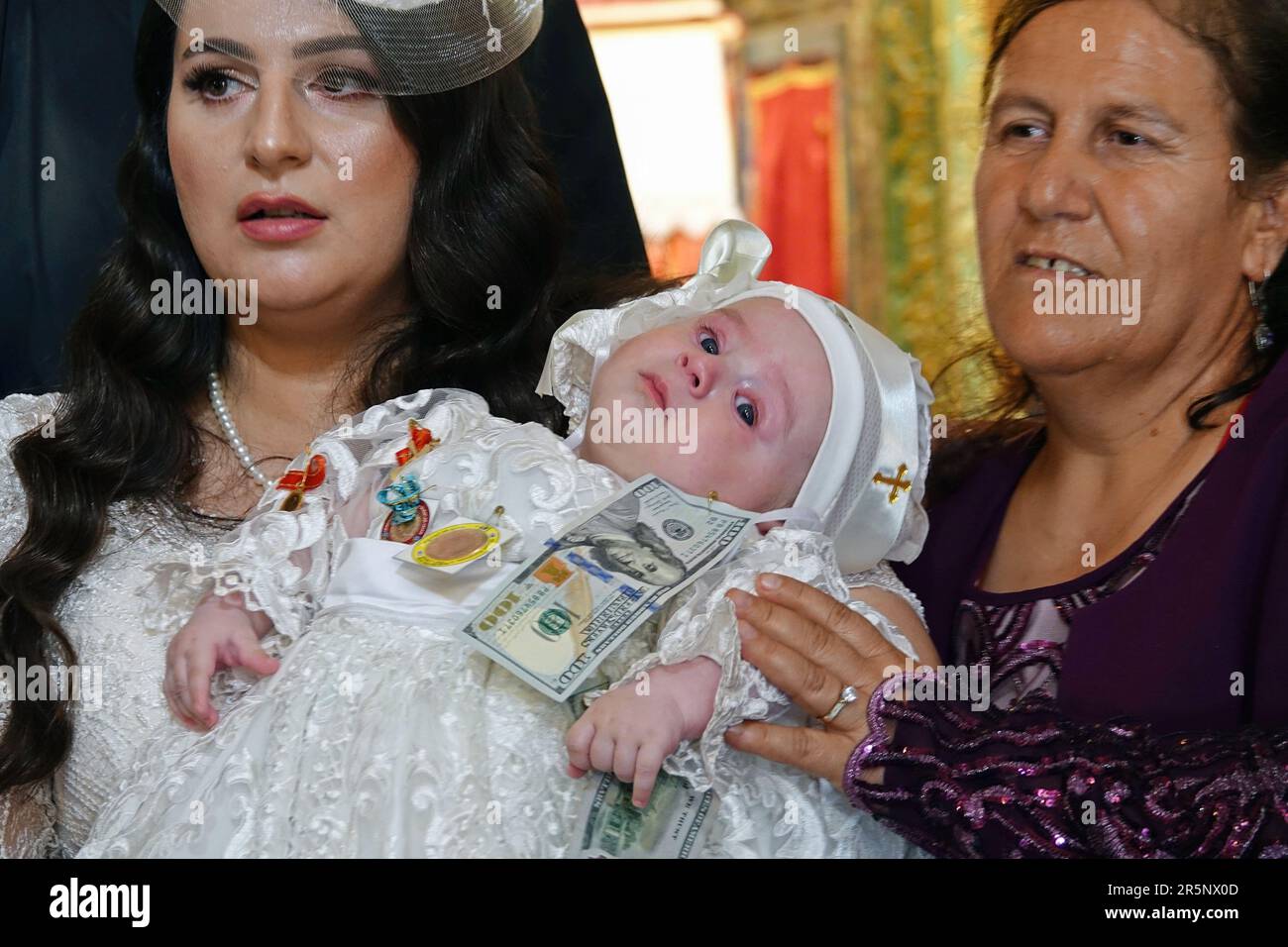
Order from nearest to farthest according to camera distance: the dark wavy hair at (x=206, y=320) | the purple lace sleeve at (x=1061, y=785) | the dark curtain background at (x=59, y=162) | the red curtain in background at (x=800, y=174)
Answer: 1. the purple lace sleeve at (x=1061, y=785)
2. the dark wavy hair at (x=206, y=320)
3. the dark curtain background at (x=59, y=162)
4. the red curtain in background at (x=800, y=174)

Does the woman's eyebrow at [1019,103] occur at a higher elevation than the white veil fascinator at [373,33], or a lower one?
lower

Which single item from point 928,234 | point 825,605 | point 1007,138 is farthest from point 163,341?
point 928,234

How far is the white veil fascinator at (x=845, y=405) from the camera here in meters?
2.21

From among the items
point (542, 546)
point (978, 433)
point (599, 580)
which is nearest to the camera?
point (599, 580)

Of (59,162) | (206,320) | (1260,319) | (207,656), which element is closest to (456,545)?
(207,656)

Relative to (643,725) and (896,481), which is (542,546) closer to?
(643,725)

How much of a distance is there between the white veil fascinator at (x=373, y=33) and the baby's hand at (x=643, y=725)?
98 cm

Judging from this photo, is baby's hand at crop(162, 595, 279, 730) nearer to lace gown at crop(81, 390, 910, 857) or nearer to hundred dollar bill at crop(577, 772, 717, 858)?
lace gown at crop(81, 390, 910, 857)

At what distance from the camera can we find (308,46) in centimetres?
226

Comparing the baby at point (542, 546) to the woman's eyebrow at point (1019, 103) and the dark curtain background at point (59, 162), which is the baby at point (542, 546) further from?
the dark curtain background at point (59, 162)

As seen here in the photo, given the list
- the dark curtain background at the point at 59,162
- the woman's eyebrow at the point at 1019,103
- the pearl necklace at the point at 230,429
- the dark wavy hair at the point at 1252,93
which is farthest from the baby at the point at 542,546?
the dark curtain background at the point at 59,162

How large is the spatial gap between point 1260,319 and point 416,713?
1302 mm

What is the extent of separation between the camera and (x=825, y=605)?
6.57 ft

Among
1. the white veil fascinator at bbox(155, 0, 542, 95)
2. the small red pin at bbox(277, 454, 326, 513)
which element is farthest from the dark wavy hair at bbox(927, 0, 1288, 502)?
the small red pin at bbox(277, 454, 326, 513)
